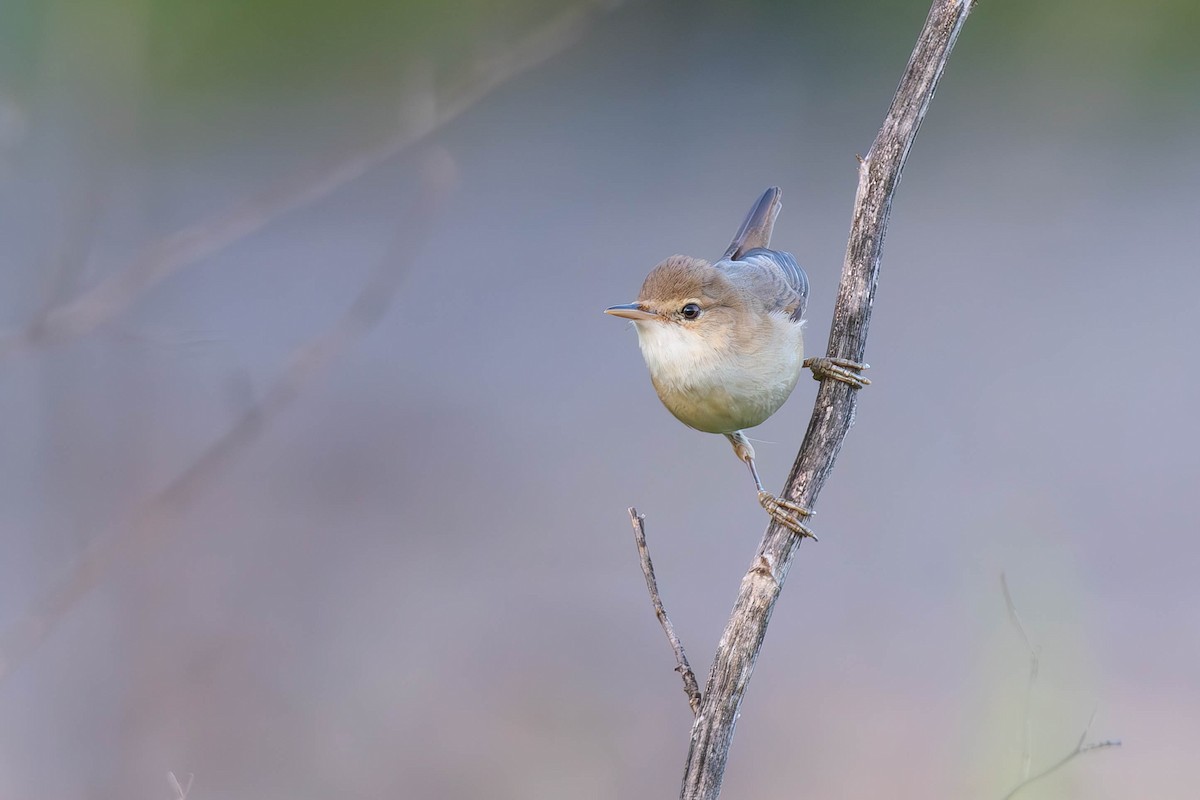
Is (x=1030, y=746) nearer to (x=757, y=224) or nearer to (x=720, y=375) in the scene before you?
(x=720, y=375)

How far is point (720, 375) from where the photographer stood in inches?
69.8

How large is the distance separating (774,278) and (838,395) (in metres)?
0.63

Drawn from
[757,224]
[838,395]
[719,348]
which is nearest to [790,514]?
[838,395]

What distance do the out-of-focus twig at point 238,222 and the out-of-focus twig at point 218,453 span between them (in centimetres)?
10

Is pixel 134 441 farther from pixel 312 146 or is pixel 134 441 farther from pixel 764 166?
pixel 764 166

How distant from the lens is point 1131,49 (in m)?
5.07

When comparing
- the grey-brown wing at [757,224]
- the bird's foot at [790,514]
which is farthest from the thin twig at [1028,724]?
the grey-brown wing at [757,224]

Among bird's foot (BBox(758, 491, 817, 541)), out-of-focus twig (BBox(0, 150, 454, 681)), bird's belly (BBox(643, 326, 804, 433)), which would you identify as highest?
bird's belly (BBox(643, 326, 804, 433))

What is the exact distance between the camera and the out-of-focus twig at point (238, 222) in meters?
1.15

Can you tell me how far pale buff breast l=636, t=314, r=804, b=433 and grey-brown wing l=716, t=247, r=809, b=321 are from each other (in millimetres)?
Result: 213

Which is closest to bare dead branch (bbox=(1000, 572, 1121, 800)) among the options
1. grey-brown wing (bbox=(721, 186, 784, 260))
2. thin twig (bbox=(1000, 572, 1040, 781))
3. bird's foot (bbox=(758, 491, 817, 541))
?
thin twig (bbox=(1000, 572, 1040, 781))

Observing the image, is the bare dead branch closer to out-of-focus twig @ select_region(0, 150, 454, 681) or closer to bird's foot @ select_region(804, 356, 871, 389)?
bird's foot @ select_region(804, 356, 871, 389)

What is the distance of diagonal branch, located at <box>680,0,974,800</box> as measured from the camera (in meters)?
1.30

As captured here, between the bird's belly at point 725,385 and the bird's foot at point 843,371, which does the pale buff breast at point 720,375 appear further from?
the bird's foot at point 843,371
